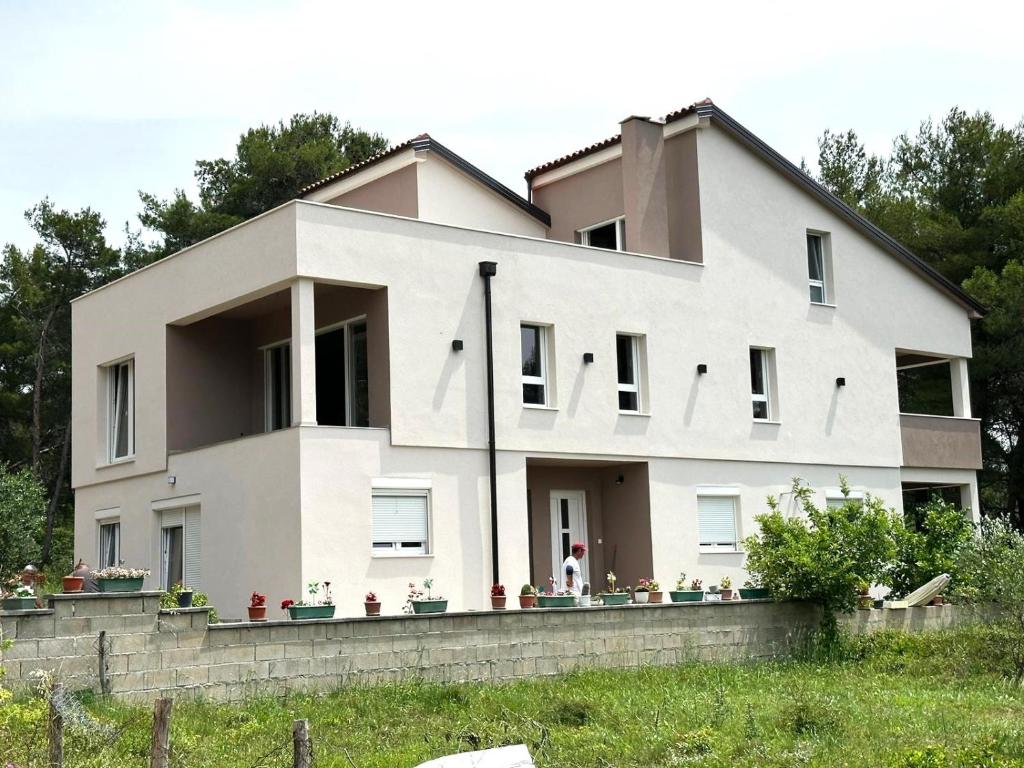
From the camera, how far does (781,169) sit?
27281 mm

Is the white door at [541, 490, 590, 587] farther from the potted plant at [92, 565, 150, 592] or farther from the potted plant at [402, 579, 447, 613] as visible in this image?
the potted plant at [92, 565, 150, 592]

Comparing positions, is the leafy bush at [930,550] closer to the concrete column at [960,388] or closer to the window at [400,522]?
the concrete column at [960,388]

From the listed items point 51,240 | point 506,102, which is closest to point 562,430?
point 506,102

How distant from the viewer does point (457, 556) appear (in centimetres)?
2120

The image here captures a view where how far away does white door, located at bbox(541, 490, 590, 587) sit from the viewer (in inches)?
954

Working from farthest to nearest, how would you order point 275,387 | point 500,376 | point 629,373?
point 275,387 < point 629,373 < point 500,376

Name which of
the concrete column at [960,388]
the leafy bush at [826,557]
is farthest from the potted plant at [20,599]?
the concrete column at [960,388]

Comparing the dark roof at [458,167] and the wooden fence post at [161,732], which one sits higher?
the dark roof at [458,167]

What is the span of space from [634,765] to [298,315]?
1006cm

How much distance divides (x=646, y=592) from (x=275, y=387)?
7.76 meters

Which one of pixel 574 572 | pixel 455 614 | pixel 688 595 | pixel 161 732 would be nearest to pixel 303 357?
pixel 455 614

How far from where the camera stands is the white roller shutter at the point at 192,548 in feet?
72.5

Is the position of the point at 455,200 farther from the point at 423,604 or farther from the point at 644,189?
the point at 423,604

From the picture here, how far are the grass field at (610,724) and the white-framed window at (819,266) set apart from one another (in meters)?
11.0
